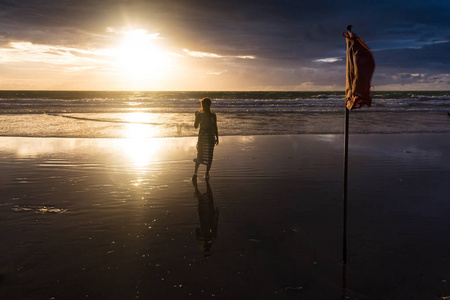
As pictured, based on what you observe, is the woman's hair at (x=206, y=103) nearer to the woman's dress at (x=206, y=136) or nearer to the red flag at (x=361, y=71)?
the woman's dress at (x=206, y=136)

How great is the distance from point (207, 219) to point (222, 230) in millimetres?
567

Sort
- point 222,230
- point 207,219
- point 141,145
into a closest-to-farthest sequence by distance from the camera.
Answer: point 222,230 < point 207,219 < point 141,145

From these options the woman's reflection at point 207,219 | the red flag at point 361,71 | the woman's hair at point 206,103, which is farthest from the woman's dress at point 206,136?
the red flag at point 361,71

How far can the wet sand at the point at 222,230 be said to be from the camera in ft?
13.4

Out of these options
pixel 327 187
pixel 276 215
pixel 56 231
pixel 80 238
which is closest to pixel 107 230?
pixel 80 238

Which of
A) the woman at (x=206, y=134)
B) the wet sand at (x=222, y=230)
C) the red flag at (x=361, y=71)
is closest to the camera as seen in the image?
the red flag at (x=361, y=71)

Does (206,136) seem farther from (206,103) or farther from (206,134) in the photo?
(206,103)

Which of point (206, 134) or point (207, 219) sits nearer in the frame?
point (207, 219)

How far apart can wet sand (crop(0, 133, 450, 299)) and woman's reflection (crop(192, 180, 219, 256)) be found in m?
0.03

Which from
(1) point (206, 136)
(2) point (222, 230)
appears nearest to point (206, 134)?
(1) point (206, 136)

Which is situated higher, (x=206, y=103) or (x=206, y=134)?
(x=206, y=103)

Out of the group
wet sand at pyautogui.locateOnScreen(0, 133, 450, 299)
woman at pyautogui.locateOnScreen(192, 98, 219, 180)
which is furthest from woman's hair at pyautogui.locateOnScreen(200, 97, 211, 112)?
wet sand at pyautogui.locateOnScreen(0, 133, 450, 299)

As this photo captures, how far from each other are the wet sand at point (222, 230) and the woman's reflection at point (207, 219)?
31 mm

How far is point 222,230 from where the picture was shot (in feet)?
18.6
